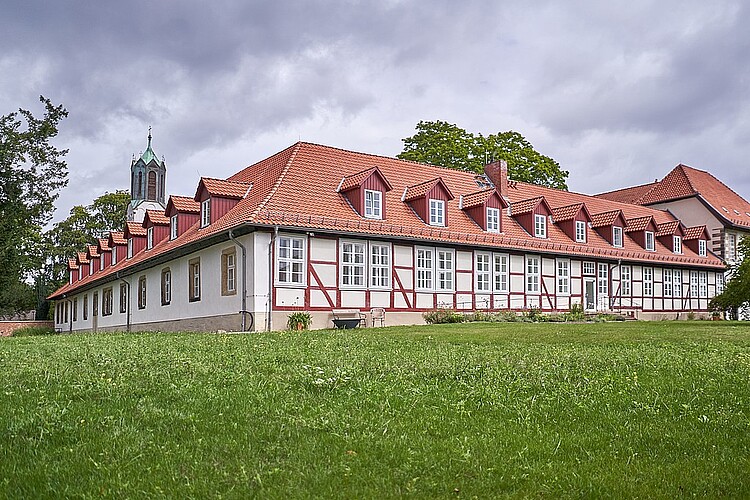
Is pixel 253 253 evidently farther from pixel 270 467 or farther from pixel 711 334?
pixel 270 467

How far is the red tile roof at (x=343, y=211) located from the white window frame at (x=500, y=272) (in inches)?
25.7

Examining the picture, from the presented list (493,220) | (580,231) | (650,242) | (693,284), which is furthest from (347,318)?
(693,284)

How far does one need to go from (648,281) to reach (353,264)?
18.3 m

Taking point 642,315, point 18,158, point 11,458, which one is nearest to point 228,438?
point 11,458

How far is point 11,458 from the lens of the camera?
626 cm

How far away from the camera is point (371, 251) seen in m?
27.7

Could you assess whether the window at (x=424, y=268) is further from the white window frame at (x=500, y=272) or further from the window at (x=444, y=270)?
the white window frame at (x=500, y=272)

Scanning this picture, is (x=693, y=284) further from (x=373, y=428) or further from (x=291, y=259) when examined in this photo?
(x=373, y=428)

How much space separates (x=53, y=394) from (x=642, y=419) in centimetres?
595

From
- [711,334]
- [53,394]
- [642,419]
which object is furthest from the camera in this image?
[711,334]

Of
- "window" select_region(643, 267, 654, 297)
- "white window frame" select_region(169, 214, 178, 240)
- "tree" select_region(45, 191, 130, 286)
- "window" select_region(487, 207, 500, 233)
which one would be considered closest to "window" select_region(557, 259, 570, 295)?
"window" select_region(487, 207, 500, 233)

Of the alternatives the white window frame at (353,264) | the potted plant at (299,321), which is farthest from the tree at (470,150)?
the potted plant at (299,321)

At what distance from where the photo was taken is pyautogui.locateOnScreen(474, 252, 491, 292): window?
3089cm

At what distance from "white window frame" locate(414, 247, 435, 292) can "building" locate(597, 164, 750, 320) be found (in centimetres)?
2254
